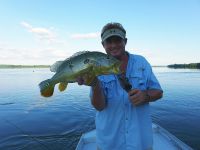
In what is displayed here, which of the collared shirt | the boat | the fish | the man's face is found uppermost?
the man's face

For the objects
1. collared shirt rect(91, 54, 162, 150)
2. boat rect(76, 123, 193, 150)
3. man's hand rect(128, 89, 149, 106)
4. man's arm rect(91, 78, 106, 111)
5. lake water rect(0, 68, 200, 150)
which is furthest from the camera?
Answer: lake water rect(0, 68, 200, 150)

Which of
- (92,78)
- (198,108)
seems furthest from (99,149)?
(198,108)

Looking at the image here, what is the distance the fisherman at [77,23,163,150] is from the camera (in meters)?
4.04

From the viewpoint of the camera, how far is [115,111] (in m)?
4.11

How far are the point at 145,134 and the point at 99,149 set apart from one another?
31.8 inches

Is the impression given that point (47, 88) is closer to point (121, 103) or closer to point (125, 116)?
point (121, 103)

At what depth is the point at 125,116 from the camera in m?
4.06

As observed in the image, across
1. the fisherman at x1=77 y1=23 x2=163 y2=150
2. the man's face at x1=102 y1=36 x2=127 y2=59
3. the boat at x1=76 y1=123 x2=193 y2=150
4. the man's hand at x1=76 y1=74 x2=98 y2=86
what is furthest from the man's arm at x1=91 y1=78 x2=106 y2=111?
the boat at x1=76 y1=123 x2=193 y2=150

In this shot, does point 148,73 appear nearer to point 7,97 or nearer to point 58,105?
point 58,105

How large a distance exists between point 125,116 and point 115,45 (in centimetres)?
110

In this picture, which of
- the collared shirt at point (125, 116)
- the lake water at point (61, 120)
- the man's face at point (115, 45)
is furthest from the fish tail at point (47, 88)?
the lake water at point (61, 120)

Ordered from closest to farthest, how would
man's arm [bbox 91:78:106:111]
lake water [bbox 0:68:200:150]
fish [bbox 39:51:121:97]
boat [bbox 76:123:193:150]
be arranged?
fish [bbox 39:51:121:97] → man's arm [bbox 91:78:106:111] → boat [bbox 76:123:193:150] → lake water [bbox 0:68:200:150]

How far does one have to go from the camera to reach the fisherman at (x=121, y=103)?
4035 mm

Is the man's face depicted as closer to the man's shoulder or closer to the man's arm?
the man's shoulder
